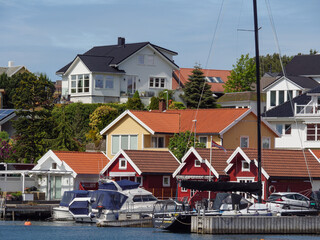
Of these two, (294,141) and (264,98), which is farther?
(264,98)

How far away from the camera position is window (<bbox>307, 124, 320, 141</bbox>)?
86500mm

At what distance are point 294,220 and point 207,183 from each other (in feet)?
20.6

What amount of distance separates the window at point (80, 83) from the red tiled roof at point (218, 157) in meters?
43.3

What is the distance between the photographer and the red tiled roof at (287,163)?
63.4m

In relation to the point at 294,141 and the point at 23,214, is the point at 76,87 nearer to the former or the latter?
the point at 294,141

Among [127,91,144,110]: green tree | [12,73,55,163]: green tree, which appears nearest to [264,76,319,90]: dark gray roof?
[127,91,144,110]: green tree

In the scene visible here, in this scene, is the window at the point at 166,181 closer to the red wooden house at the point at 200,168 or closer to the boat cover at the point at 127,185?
the red wooden house at the point at 200,168

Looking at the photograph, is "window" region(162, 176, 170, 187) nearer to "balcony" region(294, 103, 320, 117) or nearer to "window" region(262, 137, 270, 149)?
"window" region(262, 137, 270, 149)

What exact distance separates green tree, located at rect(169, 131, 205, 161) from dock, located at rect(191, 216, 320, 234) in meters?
22.8

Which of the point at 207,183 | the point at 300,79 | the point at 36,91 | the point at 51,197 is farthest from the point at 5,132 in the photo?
the point at 207,183

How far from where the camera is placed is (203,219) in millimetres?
50188

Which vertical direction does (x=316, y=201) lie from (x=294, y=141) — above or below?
below

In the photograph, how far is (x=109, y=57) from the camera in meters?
112

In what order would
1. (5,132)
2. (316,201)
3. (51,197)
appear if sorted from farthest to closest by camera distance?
(5,132) < (51,197) < (316,201)
